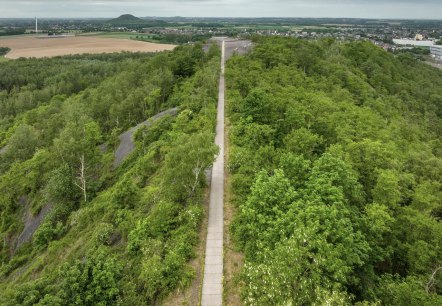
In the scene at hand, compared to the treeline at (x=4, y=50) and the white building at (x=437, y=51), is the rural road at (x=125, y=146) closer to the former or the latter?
the treeline at (x=4, y=50)

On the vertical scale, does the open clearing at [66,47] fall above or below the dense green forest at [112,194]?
above

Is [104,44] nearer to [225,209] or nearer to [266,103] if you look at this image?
[266,103]

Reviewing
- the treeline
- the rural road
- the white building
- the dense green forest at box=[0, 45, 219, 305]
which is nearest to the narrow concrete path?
the dense green forest at box=[0, 45, 219, 305]

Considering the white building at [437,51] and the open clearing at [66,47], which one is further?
the white building at [437,51]

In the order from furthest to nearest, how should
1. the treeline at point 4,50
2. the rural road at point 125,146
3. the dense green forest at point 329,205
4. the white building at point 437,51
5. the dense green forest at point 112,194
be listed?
the white building at point 437,51
the treeline at point 4,50
the rural road at point 125,146
the dense green forest at point 112,194
the dense green forest at point 329,205

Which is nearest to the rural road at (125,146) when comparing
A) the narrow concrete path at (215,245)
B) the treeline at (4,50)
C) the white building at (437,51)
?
the narrow concrete path at (215,245)

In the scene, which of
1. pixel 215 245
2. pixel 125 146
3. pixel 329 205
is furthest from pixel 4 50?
pixel 329 205

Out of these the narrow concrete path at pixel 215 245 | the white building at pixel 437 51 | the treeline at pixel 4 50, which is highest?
the white building at pixel 437 51

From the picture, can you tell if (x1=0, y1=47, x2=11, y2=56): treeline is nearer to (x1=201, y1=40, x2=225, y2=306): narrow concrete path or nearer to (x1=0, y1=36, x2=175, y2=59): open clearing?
(x1=0, y1=36, x2=175, y2=59): open clearing
